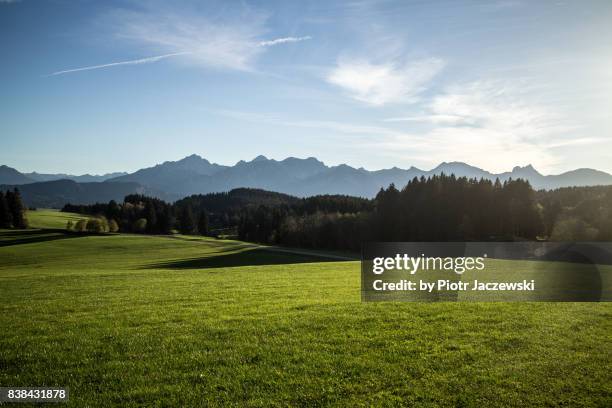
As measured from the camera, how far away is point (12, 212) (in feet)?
419

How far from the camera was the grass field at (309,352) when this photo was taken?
31.9ft

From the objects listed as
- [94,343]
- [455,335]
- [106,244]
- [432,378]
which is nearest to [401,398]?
[432,378]

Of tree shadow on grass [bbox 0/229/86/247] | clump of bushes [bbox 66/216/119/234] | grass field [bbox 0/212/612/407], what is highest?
grass field [bbox 0/212/612/407]

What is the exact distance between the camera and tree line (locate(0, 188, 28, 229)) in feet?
411

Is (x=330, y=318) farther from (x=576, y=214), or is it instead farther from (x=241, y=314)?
(x=576, y=214)

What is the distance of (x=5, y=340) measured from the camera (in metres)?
13.5

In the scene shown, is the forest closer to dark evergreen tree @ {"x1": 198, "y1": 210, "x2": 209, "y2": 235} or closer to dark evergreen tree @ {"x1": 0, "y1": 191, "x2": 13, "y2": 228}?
dark evergreen tree @ {"x1": 198, "y1": 210, "x2": 209, "y2": 235}

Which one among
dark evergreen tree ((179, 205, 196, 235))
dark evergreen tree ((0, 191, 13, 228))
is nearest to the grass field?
dark evergreen tree ((0, 191, 13, 228))

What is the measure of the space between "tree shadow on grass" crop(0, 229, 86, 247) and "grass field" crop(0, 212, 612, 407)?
93123mm

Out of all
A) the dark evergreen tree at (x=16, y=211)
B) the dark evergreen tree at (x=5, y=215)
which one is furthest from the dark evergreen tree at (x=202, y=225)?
the dark evergreen tree at (x=5, y=215)

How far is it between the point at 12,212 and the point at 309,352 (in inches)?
6070

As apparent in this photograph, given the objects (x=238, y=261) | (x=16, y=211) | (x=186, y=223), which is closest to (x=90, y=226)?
(x=16, y=211)

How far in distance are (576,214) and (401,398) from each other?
11631 centimetres

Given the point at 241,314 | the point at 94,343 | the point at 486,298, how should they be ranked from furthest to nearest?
the point at 486,298 → the point at 241,314 → the point at 94,343
